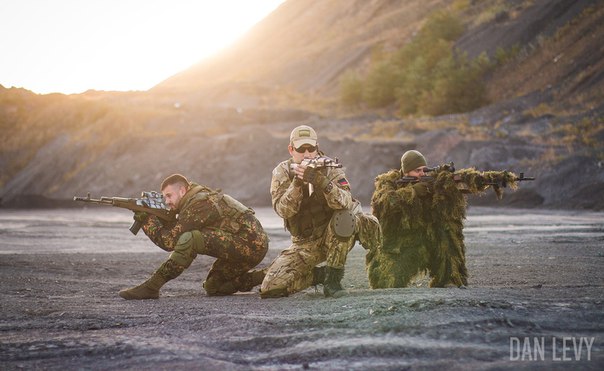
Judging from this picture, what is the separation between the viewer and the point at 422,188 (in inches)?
344

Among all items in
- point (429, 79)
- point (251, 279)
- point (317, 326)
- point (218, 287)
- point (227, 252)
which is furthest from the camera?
point (429, 79)

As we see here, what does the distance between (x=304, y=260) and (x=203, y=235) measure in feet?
3.78

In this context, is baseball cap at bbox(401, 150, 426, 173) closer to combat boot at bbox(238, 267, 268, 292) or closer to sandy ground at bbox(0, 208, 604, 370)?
sandy ground at bbox(0, 208, 604, 370)

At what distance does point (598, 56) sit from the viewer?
40562mm

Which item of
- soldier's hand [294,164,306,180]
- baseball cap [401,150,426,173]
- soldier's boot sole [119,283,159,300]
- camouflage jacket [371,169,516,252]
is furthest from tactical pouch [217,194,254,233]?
baseball cap [401,150,426,173]

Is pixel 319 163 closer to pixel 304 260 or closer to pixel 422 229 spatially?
pixel 304 260

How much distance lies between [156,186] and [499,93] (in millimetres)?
21029

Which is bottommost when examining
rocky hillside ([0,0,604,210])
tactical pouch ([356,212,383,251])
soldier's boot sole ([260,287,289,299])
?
soldier's boot sole ([260,287,289,299])

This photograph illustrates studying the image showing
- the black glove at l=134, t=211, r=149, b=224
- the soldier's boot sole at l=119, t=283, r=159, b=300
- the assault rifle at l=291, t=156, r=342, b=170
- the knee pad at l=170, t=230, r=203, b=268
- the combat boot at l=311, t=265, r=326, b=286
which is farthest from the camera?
the black glove at l=134, t=211, r=149, b=224

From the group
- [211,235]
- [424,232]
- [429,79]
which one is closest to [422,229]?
[424,232]

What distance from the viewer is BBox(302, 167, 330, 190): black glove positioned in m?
7.94

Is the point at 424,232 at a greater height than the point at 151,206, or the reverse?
the point at 151,206

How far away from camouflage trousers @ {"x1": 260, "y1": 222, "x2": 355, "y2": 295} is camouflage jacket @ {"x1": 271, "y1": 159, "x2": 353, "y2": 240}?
0.13m

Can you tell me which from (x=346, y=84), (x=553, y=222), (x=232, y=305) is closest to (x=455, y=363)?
(x=232, y=305)
